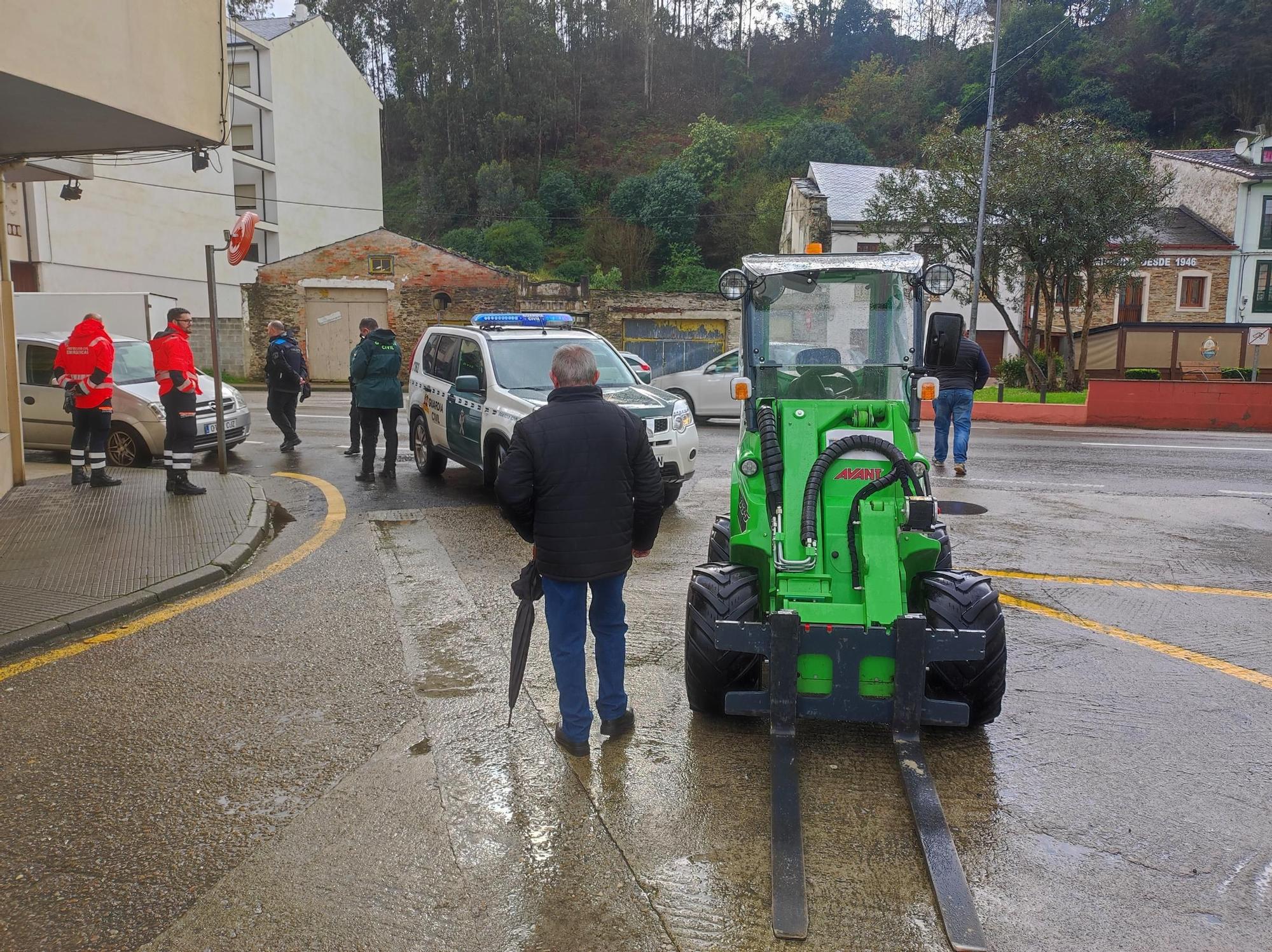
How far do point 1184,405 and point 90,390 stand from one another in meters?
18.7

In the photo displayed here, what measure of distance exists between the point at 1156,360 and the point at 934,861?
27496 mm

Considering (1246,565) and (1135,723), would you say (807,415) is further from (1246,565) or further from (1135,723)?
(1246,565)

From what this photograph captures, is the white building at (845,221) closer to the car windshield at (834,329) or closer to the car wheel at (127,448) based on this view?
the car wheel at (127,448)

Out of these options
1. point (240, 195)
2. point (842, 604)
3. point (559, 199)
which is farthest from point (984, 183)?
point (559, 199)

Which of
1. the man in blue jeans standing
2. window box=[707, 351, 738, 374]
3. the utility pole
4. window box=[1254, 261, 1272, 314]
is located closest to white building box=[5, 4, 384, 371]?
window box=[707, 351, 738, 374]

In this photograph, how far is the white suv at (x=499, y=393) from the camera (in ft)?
32.4

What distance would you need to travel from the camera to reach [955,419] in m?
12.1

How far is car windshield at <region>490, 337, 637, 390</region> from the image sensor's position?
10.4 meters

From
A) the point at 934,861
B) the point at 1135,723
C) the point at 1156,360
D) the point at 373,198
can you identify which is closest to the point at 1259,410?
the point at 1156,360

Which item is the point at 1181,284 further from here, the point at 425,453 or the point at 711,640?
the point at 711,640

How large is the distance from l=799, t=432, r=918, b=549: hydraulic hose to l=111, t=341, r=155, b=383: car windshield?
36.7ft

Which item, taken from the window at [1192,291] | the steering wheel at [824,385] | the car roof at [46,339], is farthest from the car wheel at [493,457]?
the window at [1192,291]

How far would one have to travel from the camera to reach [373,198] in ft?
168

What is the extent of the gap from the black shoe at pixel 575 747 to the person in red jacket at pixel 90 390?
7984 millimetres
